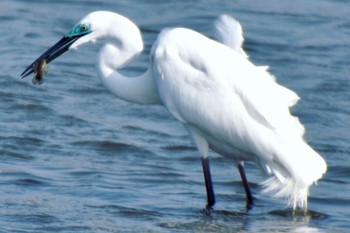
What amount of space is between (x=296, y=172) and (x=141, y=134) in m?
3.12

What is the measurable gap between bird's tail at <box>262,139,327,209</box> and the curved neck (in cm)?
112

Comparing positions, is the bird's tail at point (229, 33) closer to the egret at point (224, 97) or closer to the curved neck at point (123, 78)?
the egret at point (224, 97)

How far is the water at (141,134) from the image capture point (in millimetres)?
9133

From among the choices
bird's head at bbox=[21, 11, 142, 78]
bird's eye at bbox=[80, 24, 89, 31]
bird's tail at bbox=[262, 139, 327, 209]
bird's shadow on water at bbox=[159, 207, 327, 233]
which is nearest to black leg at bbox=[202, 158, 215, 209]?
bird's shadow on water at bbox=[159, 207, 327, 233]

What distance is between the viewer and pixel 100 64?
9.43m

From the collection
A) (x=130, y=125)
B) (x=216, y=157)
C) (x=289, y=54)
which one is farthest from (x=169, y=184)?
(x=289, y=54)

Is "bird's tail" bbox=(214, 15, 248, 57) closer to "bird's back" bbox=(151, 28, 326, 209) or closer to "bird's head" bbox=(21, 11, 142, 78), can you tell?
"bird's back" bbox=(151, 28, 326, 209)

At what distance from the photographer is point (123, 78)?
9.52 metres

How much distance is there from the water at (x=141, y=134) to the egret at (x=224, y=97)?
17.2 inches

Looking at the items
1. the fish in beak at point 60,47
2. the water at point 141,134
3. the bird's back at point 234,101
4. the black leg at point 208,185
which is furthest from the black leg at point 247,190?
the fish in beak at point 60,47

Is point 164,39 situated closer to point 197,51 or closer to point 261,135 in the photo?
point 197,51

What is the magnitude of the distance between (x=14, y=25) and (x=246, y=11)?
10.7ft

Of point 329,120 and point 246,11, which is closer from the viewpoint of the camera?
point 329,120

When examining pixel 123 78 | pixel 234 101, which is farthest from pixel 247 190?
pixel 123 78
